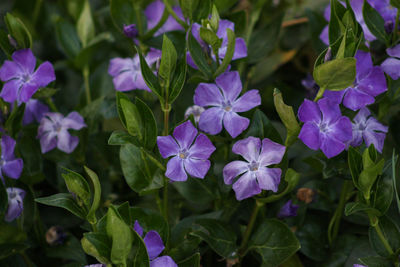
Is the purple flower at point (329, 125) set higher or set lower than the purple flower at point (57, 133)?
higher

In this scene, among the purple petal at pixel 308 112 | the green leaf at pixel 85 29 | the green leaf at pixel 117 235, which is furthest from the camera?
the green leaf at pixel 85 29

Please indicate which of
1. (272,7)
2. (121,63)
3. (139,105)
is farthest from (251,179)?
(272,7)

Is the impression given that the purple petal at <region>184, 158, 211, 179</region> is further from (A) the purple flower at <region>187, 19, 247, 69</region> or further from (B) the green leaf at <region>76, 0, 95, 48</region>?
(B) the green leaf at <region>76, 0, 95, 48</region>

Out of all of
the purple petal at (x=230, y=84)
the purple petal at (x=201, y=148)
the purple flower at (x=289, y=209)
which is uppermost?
the purple petal at (x=230, y=84)

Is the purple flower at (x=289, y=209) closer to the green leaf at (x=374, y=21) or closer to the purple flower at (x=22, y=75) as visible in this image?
the green leaf at (x=374, y=21)

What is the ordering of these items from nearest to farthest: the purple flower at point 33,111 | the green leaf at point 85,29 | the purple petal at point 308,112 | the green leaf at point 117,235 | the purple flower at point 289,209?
the green leaf at point 117,235 → the purple petal at point 308,112 → the purple flower at point 289,209 → the purple flower at point 33,111 → the green leaf at point 85,29

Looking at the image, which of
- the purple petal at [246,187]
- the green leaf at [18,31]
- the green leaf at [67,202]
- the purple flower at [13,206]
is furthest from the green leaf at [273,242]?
the green leaf at [18,31]

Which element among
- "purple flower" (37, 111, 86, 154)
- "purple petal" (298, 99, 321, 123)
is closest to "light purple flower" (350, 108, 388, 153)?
"purple petal" (298, 99, 321, 123)

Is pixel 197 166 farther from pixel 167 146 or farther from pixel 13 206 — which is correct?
pixel 13 206
